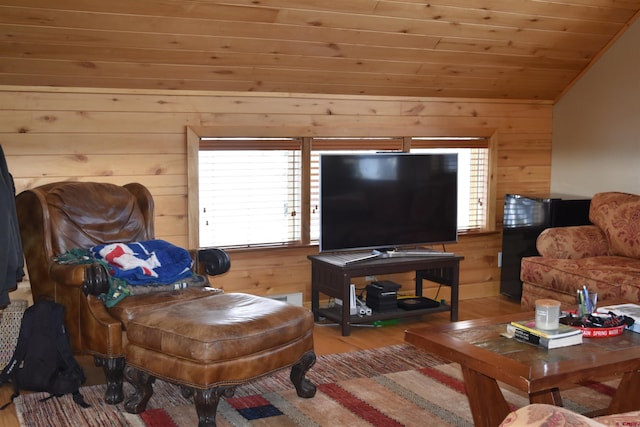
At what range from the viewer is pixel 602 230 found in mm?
4965

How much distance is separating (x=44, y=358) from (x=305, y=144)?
88.8 inches

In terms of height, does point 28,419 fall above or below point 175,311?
below

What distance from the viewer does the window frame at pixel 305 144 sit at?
15.5 ft

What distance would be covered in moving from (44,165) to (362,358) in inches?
84.2

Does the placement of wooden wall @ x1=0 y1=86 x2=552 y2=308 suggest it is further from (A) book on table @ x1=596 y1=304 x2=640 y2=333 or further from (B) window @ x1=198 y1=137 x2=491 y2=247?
(A) book on table @ x1=596 y1=304 x2=640 y2=333

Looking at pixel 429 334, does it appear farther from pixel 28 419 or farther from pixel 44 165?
pixel 44 165

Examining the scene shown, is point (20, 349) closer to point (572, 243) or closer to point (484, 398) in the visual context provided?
point (484, 398)

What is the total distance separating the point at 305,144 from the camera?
506 centimetres

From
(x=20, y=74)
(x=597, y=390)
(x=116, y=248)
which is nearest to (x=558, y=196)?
(x=597, y=390)

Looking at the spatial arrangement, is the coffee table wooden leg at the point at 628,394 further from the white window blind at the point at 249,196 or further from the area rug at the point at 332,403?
the white window blind at the point at 249,196

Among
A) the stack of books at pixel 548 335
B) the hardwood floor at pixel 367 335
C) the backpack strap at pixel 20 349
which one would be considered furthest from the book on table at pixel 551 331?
the backpack strap at pixel 20 349

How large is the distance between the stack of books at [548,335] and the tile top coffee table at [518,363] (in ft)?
0.10

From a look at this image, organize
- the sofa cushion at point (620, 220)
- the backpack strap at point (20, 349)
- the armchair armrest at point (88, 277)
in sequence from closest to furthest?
the armchair armrest at point (88, 277) < the backpack strap at point (20, 349) < the sofa cushion at point (620, 220)

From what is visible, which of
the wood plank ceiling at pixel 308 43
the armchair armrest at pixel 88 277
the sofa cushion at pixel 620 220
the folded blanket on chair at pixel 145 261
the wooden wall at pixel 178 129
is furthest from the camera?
the sofa cushion at pixel 620 220
